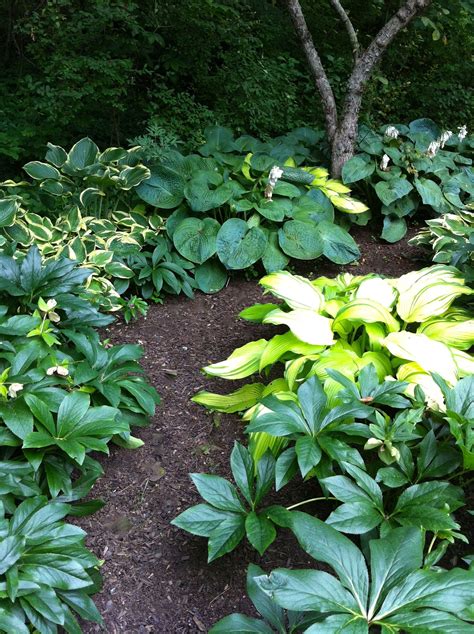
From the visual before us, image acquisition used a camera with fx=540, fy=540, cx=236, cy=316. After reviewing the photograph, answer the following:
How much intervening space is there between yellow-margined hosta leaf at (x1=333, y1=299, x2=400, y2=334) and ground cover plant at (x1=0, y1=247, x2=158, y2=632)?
93 centimetres

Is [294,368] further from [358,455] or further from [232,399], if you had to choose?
[358,455]

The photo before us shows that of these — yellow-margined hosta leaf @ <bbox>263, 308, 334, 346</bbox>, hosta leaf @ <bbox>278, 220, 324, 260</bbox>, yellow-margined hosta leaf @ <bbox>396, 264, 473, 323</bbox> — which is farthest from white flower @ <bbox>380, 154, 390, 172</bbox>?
yellow-margined hosta leaf @ <bbox>263, 308, 334, 346</bbox>

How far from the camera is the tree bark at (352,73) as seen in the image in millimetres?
4117

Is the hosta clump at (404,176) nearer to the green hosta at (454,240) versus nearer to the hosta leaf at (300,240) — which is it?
the green hosta at (454,240)

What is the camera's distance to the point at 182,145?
14.8ft

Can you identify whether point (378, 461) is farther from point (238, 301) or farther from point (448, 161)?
point (448, 161)

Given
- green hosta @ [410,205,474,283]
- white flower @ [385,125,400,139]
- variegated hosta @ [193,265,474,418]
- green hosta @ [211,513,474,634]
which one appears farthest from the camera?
white flower @ [385,125,400,139]

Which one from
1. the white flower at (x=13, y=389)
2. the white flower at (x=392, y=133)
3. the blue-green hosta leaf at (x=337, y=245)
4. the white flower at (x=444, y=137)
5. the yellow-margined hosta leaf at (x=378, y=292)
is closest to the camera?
the white flower at (x=13, y=389)

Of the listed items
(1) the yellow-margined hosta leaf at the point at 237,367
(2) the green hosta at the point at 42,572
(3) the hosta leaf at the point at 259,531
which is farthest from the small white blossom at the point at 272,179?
(2) the green hosta at the point at 42,572

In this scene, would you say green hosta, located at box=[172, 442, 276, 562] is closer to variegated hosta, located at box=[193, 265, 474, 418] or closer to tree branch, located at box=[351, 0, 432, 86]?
Answer: variegated hosta, located at box=[193, 265, 474, 418]

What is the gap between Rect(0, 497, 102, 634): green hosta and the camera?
148 cm

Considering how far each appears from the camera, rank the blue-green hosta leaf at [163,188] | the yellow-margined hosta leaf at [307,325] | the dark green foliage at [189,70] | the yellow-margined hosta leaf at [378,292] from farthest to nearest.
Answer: the dark green foliage at [189,70] → the blue-green hosta leaf at [163,188] → the yellow-margined hosta leaf at [378,292] → the yellow-margined hosta leaf at [307,325]

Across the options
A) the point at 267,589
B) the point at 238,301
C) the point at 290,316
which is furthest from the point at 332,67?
the point at 267,589

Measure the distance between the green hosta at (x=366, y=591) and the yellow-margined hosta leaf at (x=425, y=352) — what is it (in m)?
0.81
